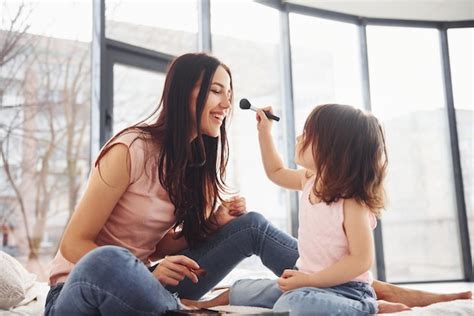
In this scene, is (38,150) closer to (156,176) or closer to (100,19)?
(100,19)

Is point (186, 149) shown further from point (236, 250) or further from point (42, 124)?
point (42, 124)

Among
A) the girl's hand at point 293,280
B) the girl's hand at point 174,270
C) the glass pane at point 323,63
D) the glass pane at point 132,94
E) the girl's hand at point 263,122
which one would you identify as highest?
the glass pane at point 323,63

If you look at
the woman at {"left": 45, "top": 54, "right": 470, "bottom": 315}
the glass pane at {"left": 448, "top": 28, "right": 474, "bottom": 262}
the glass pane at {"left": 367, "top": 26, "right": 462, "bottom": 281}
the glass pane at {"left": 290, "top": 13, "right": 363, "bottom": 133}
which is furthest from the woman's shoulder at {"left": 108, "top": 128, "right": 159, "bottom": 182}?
the glass pane at {"left": 448, "top": 28, "right": 474, "bottom": 262}

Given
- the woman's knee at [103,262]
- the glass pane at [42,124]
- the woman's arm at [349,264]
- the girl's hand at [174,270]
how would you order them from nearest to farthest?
the woman's knee at [103,262] → the girl's hand at [174,270] → the woman's arm at [349,264] → the glass pane at [42,124]

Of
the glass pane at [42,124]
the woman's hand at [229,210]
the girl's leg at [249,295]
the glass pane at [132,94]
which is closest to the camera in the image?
the girl's leg at [249,295]

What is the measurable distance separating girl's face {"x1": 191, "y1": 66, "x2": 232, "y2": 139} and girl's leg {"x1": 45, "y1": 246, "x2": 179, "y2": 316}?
473mm

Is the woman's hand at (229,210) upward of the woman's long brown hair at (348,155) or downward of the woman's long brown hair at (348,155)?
downward

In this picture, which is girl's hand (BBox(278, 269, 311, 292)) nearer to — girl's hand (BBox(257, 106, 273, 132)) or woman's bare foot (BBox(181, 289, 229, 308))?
woman's bare foot (BBox(181, 289, 229, 308))

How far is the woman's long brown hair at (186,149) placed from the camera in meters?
1.20

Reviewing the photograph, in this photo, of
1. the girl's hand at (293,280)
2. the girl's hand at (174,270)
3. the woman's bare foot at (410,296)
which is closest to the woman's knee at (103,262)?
the girl's hand at (174,270)

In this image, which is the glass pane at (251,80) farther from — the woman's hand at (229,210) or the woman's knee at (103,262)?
the woman's knee at (103,262)

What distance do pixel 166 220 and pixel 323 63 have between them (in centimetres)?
280

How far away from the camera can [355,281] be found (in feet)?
3.82

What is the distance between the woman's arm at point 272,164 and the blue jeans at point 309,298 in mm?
307
